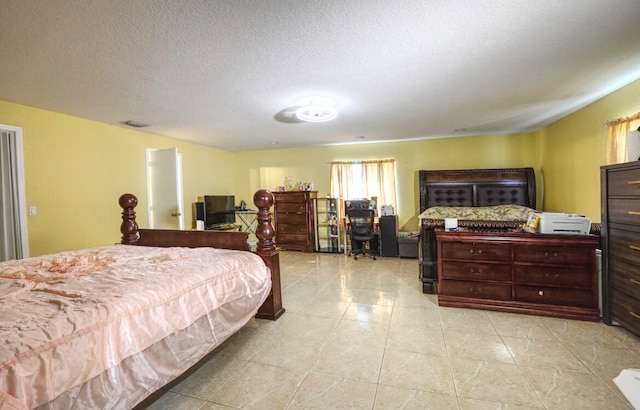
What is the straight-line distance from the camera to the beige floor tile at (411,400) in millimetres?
1496

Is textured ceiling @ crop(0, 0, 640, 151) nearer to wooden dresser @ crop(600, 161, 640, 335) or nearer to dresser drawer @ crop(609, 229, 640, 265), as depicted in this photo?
wooden dresser @ crop(600, 161, 640, 335)

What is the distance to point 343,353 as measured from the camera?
203 centimetres

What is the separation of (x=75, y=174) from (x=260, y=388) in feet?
11.9

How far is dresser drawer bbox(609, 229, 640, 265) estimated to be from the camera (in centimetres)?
205

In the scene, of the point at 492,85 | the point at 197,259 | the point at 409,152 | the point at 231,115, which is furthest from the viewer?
the point at 409,152

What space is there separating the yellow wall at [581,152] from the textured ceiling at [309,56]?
22 centimetres

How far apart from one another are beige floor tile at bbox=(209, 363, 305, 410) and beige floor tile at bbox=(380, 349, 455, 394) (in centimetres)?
60

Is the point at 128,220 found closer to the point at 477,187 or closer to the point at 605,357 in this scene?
the point at 605,357

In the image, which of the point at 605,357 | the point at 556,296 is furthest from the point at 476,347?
the point at 556,296

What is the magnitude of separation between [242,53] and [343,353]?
239cm

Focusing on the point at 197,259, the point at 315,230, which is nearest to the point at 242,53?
the point at 197,259

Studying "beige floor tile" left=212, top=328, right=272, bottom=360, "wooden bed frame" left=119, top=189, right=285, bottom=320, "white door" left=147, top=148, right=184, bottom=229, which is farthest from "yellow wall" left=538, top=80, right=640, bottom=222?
"white door" left=147, top=148, right=184, bottom=229

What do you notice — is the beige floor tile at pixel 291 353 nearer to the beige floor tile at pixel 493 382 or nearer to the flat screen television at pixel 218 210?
the beige floor tile at pixel 493 382

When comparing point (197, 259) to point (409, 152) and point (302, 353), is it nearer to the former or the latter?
point (302, 353)
